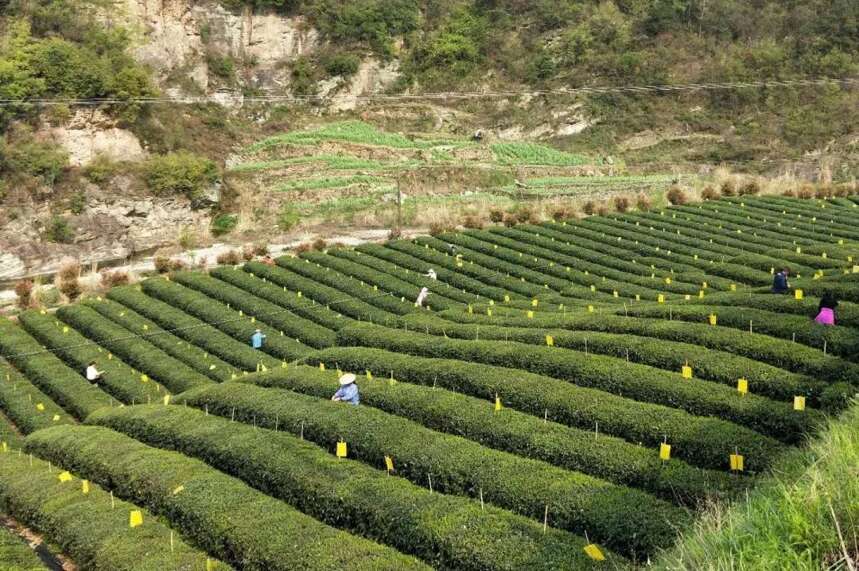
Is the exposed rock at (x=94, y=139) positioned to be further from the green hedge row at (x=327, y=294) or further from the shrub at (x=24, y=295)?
the green hedge row at (x=327, y=294)

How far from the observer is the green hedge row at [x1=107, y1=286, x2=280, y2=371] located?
86.7 ft

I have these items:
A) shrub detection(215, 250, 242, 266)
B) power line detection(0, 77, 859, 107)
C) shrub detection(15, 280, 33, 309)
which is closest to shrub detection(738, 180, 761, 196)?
power line detection(0, 77, 859, 107)

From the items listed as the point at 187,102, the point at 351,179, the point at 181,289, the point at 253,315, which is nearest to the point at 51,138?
the point at 187,102

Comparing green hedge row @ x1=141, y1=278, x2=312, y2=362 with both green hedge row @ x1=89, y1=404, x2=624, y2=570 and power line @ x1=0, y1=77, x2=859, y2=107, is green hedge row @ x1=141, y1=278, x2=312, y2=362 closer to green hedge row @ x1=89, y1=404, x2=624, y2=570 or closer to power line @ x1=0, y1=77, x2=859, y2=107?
green hedge row @ x1=89, y1=404, x2=624, y2=570

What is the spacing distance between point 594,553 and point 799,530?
4.15m

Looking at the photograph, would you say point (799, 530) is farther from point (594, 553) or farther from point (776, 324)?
point (776, 324)

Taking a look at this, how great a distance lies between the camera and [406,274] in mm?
34719

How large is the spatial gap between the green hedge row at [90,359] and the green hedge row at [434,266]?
13019 mm

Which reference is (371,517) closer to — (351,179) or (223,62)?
(351,179)

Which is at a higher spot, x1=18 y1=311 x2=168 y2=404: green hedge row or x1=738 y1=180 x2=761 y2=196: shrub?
x1=738 y1=180 x2=761 y2=196: shrub

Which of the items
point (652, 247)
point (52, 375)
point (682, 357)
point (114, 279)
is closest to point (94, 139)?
point (114, 279)

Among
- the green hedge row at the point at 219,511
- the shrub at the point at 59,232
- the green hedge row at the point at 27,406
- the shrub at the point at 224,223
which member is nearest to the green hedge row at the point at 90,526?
the green hedge row at the point at 219,511

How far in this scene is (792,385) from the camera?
14.4 m

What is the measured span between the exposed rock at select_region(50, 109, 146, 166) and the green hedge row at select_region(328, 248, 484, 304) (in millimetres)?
25922
